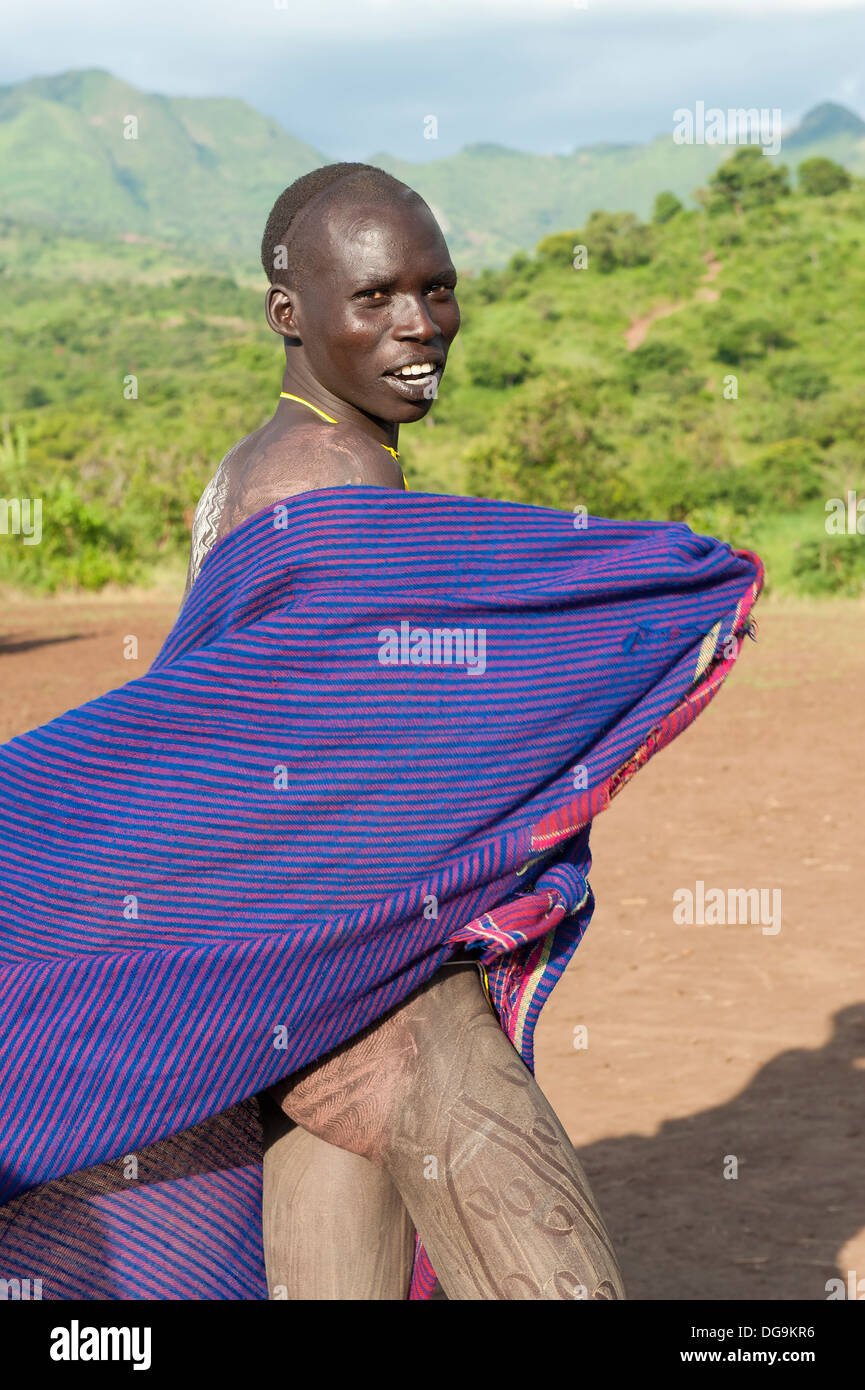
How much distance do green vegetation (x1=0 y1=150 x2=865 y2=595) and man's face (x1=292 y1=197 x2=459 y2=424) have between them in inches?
676

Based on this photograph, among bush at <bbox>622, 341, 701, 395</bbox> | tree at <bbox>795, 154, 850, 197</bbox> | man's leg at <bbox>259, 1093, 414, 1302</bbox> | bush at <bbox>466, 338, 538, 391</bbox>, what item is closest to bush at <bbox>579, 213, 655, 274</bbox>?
tree at <bbox>795, 154, 850, 197</bbox>

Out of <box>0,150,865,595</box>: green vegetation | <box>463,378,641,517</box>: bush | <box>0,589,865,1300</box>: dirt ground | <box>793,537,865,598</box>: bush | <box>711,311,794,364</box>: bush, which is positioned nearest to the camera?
<box>0,589,865,1300</box>: dirt ground

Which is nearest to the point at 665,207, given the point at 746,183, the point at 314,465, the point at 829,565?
the point at 746,183

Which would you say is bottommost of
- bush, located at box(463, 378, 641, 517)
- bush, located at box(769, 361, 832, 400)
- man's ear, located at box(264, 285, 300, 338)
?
man's ear, located at box(264, 285, 300, 338)

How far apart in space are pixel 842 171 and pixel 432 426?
63.1 feet

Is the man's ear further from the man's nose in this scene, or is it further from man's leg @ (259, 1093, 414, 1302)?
man's leg @ (259, 1093, 414, 1302)

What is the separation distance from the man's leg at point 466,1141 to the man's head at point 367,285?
0.66 metres

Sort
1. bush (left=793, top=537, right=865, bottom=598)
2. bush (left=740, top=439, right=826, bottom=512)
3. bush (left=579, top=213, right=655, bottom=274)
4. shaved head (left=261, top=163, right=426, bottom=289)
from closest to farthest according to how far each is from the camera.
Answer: shaved head (left=261, top=163, right=426, bottom=289), bush (left=793, top=537, right=865, bottom=598), bush (left=740, top=439, right=826, bottom=512), bush (left=579, top=213, right=655, bottom=274)

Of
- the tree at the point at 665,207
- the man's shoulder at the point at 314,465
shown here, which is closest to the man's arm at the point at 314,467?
the man's shoulder at the point at 314,465

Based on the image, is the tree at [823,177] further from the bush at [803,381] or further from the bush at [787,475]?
the bush at [787,475]

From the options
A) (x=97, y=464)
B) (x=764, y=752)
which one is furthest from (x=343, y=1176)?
(x=97, y=464)

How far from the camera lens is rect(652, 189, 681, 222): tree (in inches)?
1965

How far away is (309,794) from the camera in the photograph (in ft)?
5.01

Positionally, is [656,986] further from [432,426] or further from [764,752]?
[432,426]
